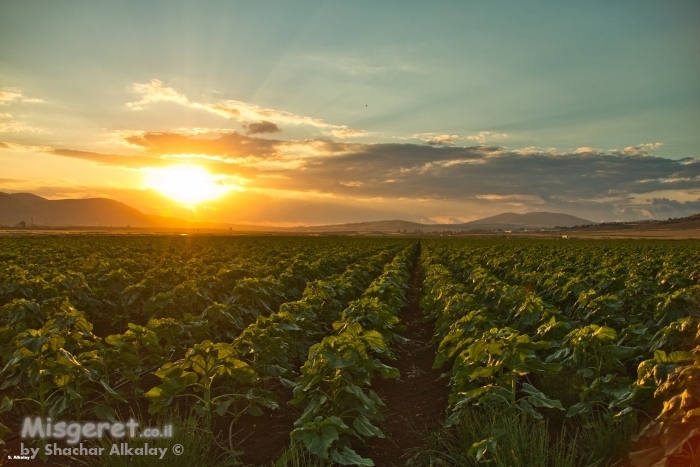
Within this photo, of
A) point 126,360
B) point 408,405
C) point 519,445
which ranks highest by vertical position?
point 126,360

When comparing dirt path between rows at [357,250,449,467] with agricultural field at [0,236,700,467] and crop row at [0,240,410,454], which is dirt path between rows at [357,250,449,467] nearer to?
agricultural field at [0,236,700,467]

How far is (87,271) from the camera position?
56.6ft

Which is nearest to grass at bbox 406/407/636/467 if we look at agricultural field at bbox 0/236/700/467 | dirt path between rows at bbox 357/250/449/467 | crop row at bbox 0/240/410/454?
agricultural field at bbox 0/236/700/467

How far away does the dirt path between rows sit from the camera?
21.2 ft

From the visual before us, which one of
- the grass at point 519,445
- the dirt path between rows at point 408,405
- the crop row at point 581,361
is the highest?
the crop row at point 581,361

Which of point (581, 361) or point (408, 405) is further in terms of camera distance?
point (408, 405)

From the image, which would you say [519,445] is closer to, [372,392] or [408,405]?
[372,392]

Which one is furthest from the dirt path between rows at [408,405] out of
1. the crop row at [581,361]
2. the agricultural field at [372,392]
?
the crop row at [581,361]

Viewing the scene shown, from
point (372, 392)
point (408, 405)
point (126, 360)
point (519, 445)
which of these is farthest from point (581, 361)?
point (126, 360)

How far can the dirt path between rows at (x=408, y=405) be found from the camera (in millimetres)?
6453

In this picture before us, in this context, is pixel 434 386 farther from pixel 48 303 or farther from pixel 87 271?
pixel 87 271

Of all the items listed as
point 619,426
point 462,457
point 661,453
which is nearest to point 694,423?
point 661,453

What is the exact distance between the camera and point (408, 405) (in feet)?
26.6

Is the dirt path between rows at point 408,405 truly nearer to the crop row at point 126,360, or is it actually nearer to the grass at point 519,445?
the grass at point 519,445
